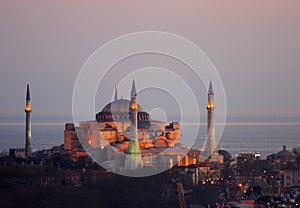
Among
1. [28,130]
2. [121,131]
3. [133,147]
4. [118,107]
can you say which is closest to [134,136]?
[133,147]

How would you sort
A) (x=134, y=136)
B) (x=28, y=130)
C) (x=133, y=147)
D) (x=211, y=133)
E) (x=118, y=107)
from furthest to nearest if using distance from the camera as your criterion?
1. (x=118, y=107)
2. (x=211, y=133)
3. (x=28, y=130)
4. (x=134, y=136)
5. (x=133, y=147)

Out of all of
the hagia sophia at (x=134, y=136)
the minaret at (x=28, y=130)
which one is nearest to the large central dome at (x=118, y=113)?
the hagia sophia at (x=134, y=136)

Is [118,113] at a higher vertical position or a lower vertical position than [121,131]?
higher

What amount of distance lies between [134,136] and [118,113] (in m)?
8.24

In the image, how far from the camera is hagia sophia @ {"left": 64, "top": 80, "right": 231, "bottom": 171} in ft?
219

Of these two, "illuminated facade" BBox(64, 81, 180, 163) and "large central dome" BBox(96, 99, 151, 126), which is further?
"large central dome" BBox(96, 99, 151, 126)

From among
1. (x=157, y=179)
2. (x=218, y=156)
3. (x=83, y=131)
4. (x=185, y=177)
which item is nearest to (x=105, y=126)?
(x=83, y=131)

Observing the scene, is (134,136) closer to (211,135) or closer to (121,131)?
(121,131)

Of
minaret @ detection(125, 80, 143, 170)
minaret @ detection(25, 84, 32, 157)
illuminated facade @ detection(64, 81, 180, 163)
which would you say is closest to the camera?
minaret @ detection(125, 80, 143, 170)

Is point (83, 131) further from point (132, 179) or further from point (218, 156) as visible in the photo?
point (132, 179)

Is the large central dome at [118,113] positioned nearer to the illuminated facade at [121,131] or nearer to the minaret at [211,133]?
the illuminated facade at [121,131]

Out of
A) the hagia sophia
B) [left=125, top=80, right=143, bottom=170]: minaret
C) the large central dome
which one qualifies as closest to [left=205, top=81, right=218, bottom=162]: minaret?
the hagia sophia

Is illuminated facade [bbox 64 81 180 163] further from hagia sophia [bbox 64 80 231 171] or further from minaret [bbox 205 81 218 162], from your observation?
minaret [bbox 205 81 218 162]

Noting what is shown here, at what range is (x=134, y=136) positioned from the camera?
65.9 meters
